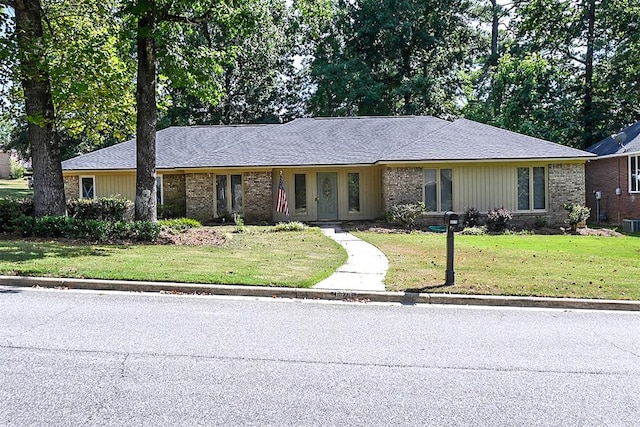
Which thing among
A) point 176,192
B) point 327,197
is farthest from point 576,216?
point 176,192

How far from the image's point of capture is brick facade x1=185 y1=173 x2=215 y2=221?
77.0 feet

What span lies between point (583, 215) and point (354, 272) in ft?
44.8

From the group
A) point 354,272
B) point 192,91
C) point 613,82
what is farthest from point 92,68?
point 613,82

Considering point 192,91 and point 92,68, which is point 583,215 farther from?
point 92,68

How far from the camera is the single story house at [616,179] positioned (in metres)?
22.9

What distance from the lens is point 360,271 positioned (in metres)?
10.8

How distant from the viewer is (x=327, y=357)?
218 inches

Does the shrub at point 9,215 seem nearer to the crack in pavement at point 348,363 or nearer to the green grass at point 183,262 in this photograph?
the green grass at point 183,262

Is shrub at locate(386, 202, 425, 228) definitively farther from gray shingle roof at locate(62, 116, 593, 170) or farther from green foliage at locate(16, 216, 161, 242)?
green foliage at locate(16, 216, 161, 242)

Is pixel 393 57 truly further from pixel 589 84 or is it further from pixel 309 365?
pixel 309 365

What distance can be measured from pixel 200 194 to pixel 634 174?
1941cm

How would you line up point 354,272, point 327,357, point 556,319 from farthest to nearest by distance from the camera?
point 354,272
point 556,319
point 327,357

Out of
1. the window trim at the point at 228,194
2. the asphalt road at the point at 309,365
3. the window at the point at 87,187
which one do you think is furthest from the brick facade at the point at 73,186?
the asphalt road at the point at 309,365

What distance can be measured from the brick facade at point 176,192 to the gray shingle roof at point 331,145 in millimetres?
850
